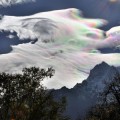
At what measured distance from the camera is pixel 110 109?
55.9 m

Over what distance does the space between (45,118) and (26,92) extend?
361 centimetres

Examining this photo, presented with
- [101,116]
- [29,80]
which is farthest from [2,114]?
[101,116]

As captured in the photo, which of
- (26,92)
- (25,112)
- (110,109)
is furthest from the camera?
(110,109)

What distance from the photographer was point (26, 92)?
43.6 meters

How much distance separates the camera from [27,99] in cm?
4344

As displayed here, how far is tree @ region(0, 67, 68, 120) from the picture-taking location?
1606 inches

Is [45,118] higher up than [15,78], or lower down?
lower down

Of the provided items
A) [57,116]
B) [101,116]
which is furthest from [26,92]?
[101,116]

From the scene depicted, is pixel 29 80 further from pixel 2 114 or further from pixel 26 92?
pixel 2 114

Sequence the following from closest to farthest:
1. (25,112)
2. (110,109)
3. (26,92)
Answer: (25,112), (26,92), (110,109)

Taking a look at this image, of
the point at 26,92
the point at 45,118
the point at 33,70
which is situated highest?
the point at 33,70

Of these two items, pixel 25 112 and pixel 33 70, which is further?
pixel 33 70

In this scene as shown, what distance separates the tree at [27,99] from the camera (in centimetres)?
4078

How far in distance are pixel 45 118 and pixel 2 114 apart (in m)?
4.74
